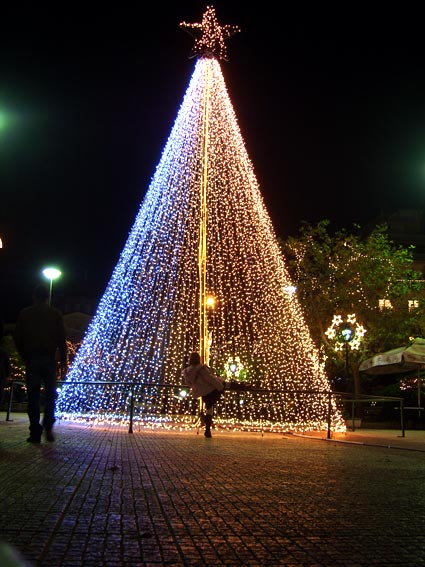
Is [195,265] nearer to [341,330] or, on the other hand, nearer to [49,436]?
[341,330]

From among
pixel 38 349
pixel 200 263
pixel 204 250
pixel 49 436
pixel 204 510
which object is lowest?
pixel 204 510

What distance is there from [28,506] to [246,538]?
146 centimetres

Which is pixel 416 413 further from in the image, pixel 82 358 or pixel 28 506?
pixel 28 506

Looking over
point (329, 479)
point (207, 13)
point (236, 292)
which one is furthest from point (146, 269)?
point (329, 479)

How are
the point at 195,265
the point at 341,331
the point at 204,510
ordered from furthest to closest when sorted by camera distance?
the point at 341,331 < the point at 195,265 < the point at 204,510

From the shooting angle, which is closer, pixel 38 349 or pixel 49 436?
pixel 38 349

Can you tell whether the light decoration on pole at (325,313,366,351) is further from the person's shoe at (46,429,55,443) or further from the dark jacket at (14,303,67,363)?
the dark jacket at (14,303,67,363)

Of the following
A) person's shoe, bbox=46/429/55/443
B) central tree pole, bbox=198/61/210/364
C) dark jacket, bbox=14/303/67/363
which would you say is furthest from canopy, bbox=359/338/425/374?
dark jacket, bbox=14/303/67/363

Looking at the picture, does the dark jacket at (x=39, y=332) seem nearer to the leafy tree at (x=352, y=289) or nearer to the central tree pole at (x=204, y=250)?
the central tree pole at (x=204, y=250)

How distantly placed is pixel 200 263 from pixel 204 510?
13683mm

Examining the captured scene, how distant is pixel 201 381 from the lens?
41.4ft

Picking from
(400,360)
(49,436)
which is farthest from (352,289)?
(49,436)

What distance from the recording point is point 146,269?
62.7 feet

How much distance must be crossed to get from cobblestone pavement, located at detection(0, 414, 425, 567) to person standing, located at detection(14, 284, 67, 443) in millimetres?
578
